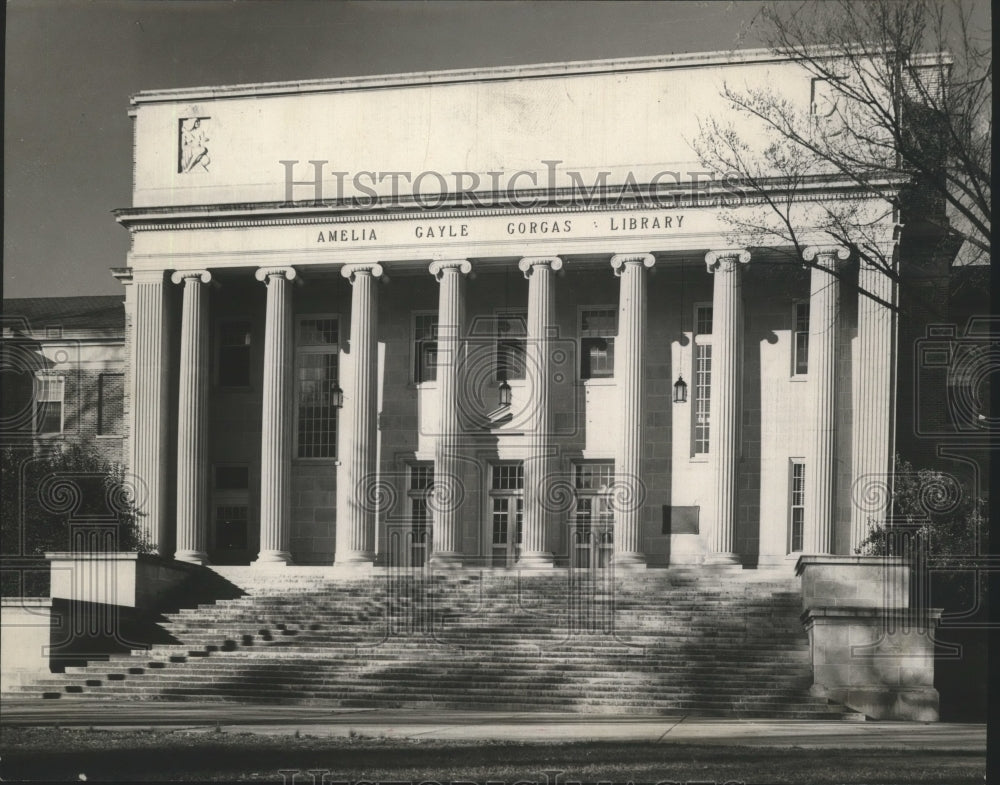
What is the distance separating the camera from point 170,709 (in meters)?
25.6

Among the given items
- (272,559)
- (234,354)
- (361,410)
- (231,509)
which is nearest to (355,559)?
(272,559)

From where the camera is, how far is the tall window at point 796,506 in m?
40.1

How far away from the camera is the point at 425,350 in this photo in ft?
142

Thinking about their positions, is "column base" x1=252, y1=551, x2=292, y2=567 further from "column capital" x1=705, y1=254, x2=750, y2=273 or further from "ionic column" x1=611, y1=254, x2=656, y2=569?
"column capital" x1=705, y1=254, x2=750, y2=273

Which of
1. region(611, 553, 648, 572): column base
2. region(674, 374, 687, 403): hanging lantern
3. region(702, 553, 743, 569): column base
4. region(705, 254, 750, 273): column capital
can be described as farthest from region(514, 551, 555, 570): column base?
region(705, 254, 750, 273): column capital

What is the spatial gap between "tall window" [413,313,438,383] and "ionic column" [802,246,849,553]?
35.6 feet

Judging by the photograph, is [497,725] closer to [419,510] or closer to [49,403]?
[419,510]

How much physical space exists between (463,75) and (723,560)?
48.5ft

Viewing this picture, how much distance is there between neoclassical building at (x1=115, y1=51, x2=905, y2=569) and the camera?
3897 cm

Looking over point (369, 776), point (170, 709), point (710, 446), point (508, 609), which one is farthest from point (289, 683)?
point (710, 446)

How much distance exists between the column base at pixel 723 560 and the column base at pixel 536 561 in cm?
402

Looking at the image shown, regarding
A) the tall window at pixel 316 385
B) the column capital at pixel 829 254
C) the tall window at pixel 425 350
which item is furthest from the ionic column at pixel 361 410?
the column capital at pixel 829 254

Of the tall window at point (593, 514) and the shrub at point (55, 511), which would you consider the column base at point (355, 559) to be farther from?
the tall window at point (593, 514)

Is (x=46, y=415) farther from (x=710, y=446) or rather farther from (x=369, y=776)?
(x=369, y=776)
